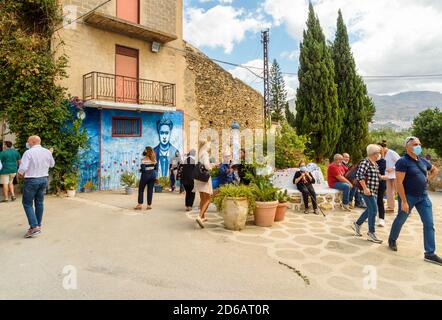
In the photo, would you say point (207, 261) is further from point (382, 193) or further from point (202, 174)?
point (382, 193)

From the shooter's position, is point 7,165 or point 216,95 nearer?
point 7,165

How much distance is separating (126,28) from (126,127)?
4.05m

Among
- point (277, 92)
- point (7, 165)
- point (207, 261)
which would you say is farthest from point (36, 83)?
→ point (277, 92)

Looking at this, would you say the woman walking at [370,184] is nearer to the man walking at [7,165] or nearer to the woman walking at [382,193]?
the woman walking at [382,193]

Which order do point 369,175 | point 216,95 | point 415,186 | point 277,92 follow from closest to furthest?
point 415,186 → point 369,175 → point 216,95 → point 277,92

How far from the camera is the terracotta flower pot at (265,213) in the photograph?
6.27 metres

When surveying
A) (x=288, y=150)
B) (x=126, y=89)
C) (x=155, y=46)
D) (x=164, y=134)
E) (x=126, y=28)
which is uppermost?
(x=126, y=28)

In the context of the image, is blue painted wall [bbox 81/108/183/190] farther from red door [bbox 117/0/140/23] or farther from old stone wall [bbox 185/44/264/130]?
red door [bbox 117/0/140/23]

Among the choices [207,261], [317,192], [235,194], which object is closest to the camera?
[207,261]

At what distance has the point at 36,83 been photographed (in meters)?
9.95

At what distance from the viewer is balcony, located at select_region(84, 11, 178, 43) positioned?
1157 centimetres

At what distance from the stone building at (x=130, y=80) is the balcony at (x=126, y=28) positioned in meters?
0.04

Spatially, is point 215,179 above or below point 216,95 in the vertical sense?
below
